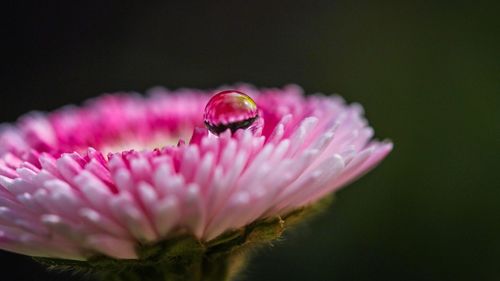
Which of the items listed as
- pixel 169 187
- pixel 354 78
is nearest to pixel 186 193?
pixel 169 187

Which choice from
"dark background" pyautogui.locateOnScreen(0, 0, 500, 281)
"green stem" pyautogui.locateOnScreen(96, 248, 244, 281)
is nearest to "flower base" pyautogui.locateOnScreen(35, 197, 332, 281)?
"green stem" pyautogui.locateOnScreen(96, 248, 244, 281)

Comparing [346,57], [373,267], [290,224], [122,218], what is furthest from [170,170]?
[346,57]

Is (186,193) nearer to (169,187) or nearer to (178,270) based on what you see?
(169,187)

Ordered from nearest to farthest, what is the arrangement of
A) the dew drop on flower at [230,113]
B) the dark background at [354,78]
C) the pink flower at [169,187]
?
1. the pink flower at [169,187]
2. the dew drop on flower at [230,113]
3. the dark background at [354,78]

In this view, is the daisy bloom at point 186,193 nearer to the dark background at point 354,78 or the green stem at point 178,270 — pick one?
the green stem at point 178,270

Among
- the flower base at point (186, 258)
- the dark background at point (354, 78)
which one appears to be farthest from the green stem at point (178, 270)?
the dark background at point (354, 78)

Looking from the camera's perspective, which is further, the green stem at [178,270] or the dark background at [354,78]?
the dark background at [354,78]

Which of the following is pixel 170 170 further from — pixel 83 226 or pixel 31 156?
pixel 31 156
